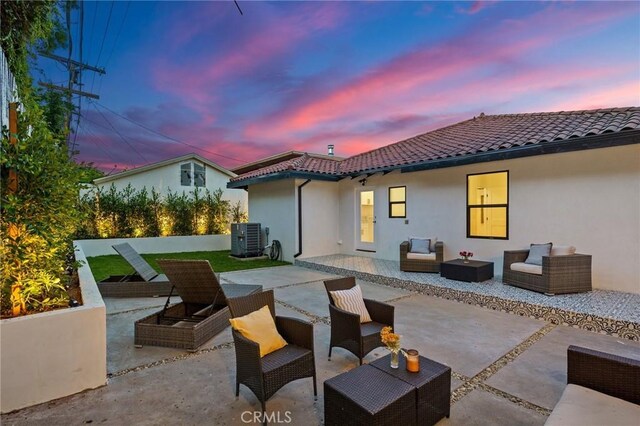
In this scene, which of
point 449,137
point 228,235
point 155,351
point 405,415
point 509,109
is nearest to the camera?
point 405,415

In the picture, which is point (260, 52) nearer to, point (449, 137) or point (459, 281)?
point (449, 137)

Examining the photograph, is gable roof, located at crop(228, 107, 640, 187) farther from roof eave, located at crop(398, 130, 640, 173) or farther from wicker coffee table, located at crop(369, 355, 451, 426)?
wicker coffee table, located at crop(369, 355, 451, 426)

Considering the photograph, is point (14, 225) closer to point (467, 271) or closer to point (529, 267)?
point (467, 271)

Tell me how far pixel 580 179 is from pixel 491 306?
3217 millimetres

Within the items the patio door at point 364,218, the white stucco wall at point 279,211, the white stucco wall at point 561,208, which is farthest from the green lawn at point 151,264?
the white stucco wall at point 561,208

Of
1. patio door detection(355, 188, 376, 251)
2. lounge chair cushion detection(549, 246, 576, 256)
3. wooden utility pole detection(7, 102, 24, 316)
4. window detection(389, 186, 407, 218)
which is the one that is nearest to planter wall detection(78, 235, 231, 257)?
patio door detection(355, 188, 376, 251)

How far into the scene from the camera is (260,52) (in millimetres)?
9305

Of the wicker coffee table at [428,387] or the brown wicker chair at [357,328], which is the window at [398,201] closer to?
the brown wicker chair at [357,328]

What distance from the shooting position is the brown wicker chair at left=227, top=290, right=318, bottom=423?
240 cm

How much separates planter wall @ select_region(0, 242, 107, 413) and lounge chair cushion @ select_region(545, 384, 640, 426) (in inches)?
140

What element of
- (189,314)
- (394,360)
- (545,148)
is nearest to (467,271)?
(545,148)

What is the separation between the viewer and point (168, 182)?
15195mm

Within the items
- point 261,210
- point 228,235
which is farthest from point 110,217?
point 261,210

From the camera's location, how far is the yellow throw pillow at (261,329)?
2.70 metres
